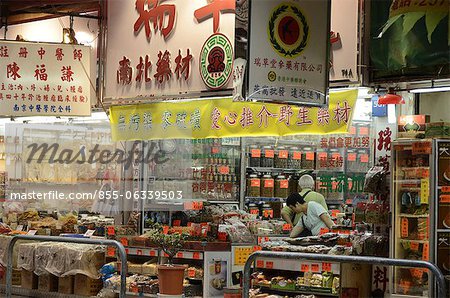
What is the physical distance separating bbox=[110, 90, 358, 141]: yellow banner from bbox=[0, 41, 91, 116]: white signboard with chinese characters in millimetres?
635

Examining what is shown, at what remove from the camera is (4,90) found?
12.3m

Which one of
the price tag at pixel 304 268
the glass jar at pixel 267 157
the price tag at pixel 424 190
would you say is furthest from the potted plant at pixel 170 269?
the glass jar at pixel 267 157

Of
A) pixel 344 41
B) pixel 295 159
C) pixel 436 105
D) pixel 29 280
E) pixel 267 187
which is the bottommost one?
pixel 29 280

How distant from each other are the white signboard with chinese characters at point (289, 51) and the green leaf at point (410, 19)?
801mm

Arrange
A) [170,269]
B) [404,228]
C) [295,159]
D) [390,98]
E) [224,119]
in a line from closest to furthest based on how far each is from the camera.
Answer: [390,98] < [404,228] < [170,269] < [224,119] < [295,159]

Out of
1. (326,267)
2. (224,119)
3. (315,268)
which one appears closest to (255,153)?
(224,119)

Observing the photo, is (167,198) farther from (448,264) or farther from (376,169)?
(448,264)

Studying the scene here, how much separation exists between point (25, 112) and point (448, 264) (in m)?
5.94

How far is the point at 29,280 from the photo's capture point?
43.5ft

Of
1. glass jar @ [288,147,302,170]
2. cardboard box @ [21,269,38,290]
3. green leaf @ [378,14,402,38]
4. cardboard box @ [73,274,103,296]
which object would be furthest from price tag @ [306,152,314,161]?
green leaf @ [378,14,402,38]

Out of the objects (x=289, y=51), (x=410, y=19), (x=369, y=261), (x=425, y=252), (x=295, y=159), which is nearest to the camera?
(x=369, y=261)

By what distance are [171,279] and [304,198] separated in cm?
456

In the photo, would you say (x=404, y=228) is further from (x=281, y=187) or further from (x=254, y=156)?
(x=281, y=187)

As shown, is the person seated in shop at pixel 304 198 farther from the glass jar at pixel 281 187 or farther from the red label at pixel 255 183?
the red label at pixel 255 183
